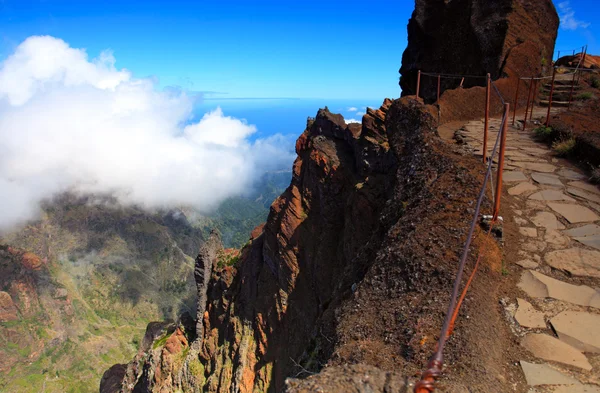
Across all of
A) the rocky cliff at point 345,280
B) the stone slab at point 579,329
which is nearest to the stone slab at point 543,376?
the rocky cliff at point 345,280

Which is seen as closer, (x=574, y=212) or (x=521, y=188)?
(x=574, y=212)

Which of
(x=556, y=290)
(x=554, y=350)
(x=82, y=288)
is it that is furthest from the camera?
(x=82, y=288)

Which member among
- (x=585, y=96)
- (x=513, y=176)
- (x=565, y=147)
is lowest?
(x=513, y=176)

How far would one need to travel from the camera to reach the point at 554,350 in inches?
171

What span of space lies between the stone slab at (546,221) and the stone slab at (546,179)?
1654 mm

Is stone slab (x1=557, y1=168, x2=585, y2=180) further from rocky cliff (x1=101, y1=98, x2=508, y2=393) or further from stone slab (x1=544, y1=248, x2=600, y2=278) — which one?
stone slab (x1=544, y1=248, x2=600, y2=278)

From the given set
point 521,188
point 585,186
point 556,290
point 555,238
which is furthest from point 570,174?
point 556,290

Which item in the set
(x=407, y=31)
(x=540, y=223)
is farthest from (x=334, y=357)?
(x=407, y=31)

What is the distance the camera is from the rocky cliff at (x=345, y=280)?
15.2ft

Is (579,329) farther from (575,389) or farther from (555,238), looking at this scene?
(555,238)

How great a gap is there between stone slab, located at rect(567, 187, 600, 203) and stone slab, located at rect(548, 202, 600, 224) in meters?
0.48

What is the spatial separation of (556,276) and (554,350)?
1.56 metres

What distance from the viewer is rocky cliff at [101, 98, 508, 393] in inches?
182

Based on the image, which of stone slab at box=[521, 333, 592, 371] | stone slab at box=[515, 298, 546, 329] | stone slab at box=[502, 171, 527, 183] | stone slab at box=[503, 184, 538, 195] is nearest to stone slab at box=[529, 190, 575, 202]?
stone slab at box=[503, 184, 538, 195]
